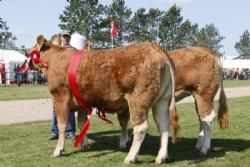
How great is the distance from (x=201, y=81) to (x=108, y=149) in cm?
206

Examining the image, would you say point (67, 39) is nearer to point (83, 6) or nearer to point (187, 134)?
point (187, 134)

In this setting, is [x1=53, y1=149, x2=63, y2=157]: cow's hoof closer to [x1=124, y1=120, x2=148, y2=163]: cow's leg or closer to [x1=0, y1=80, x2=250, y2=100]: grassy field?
[x1=124, y1=120, x2=148, y2=163]: cow's leg

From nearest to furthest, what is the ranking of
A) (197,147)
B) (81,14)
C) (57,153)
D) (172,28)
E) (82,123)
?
(57,153)
(197,147)
(82,123)
(81,14)
(172,28)

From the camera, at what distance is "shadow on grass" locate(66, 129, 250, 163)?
8.70 meters

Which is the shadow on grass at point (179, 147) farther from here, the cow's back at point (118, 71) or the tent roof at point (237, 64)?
the tent roof at point (237, 64)

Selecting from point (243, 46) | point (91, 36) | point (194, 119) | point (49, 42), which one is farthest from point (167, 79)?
point (243, 46)

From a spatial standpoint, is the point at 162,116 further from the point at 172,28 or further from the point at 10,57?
the point at 172,28

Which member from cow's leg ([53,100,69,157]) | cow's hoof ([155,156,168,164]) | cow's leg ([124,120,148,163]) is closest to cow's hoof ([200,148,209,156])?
cow's hoof ([155,156,168,164])

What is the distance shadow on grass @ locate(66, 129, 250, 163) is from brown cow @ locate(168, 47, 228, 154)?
0.26 m

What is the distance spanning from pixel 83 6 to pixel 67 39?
76520 millimetres

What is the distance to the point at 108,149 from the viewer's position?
9.39 metres

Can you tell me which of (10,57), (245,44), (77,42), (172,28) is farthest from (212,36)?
(77,42)

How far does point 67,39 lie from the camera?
400 inches

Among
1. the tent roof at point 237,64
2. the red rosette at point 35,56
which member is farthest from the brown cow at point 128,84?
the tent roof at point 237,64
